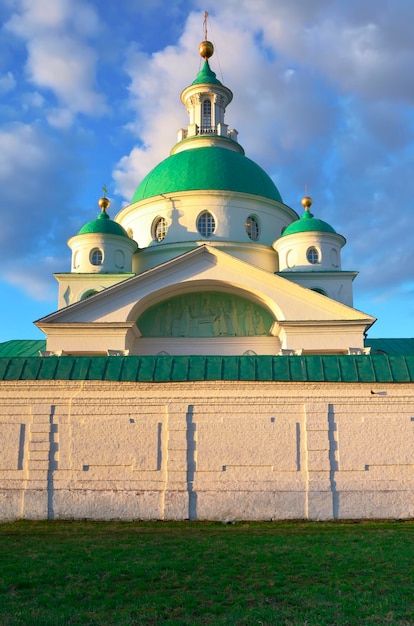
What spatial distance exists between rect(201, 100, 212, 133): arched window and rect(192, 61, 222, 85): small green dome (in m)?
0.91

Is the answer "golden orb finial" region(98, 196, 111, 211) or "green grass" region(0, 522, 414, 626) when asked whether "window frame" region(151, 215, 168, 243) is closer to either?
"golden orb finial" region(98, 196, 111, 211)

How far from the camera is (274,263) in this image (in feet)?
82.0

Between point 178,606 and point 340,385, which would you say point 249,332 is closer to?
point 340,385

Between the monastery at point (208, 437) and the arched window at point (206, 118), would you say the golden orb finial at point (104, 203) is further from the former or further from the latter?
the monastery at point (208, 437)

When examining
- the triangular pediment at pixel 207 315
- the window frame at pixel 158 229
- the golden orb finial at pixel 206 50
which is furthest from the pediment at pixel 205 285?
the golden orb finial at pixel 206 50

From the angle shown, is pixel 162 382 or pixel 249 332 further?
pixel 249 332

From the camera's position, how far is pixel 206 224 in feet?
82.2

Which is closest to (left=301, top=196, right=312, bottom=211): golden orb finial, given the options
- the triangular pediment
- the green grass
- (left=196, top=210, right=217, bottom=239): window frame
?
(left=196, top=210, right=217, bottom=239): window frame

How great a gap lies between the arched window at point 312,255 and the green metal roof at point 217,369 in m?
11.8

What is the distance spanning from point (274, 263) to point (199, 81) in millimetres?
10677

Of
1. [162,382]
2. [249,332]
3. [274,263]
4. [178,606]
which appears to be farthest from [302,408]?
[274,263]

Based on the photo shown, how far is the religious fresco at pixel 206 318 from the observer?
21.2 metres

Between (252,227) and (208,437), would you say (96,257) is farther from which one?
(208,437)

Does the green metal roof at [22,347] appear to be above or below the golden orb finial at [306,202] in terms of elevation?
below
